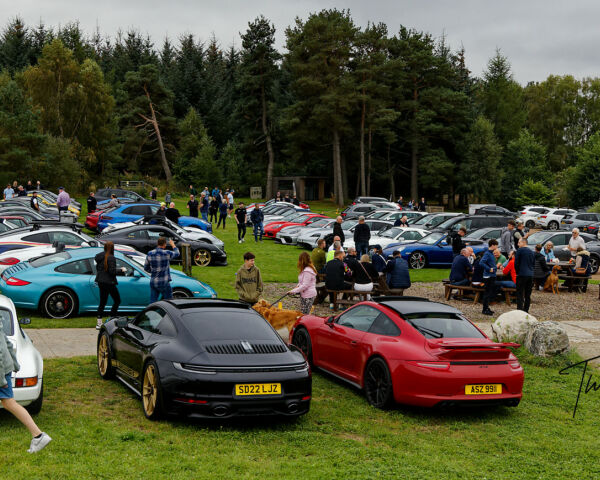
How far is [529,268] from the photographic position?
1669 centimetres

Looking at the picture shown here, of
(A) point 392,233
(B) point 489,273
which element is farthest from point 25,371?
(A) point 392,233

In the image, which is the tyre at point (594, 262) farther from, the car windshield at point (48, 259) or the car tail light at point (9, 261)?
the car tail light at point (9, 261)

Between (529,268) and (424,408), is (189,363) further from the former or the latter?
(529,268)

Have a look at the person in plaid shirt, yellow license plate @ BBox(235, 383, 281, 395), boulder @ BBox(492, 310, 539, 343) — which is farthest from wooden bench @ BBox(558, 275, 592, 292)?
yellow license plate @ BBox(235, 383, 281, 395)

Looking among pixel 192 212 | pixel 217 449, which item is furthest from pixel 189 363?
pixel 192 212

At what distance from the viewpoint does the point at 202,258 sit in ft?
79.3

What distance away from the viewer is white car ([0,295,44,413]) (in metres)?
7.59

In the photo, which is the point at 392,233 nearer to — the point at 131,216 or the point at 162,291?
the point at 131,216

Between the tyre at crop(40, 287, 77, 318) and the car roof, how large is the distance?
7458mm

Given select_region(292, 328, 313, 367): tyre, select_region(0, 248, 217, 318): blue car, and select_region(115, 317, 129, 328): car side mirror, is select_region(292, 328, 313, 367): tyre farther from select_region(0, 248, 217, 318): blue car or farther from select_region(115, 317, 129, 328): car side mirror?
select_region(0, 248, 217, 318): blue car

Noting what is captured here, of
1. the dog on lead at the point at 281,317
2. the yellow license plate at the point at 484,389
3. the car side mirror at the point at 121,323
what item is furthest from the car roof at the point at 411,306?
the car side mirror at the point at 121,323

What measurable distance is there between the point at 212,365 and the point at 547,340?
7.36 meters

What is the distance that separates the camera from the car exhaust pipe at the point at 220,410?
7.68 m

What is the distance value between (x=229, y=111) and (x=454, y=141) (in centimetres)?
3101
